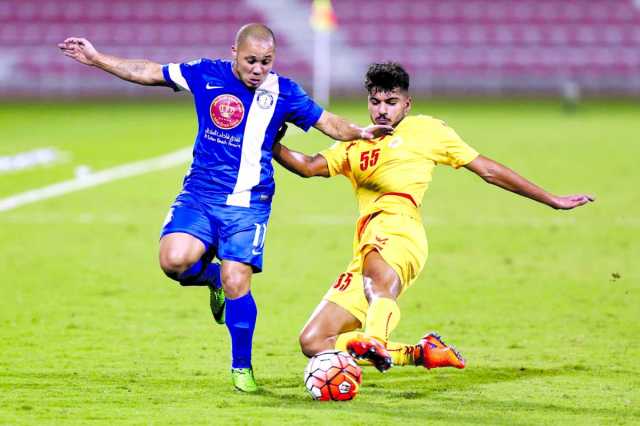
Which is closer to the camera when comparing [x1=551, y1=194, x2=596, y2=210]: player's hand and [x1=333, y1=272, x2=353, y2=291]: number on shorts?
[x1=551, y1=194, x2=596, y2=210]: player's hand

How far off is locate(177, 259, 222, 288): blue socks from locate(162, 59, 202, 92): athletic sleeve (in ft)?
3.39

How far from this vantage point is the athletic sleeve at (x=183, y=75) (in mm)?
7137

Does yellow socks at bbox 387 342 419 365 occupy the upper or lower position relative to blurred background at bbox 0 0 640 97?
lower

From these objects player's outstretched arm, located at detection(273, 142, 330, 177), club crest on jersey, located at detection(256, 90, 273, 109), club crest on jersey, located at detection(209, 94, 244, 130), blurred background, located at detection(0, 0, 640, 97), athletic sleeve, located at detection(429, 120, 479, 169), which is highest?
blurred background, located at detection(0, 0, 640, 97)

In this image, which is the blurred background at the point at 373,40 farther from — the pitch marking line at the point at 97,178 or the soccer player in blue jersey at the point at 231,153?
the soccer player in blue jersey at the point at 231,153

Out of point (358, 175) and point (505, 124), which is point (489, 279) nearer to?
point (358, 175)

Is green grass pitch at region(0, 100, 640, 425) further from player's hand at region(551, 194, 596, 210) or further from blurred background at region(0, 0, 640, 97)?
blurred background at region(0, 0, 640, 97)

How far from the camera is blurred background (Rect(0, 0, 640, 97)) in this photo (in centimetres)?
3800

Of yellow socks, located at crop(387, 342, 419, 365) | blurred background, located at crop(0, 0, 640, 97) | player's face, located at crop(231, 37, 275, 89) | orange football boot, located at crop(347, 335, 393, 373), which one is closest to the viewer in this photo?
orange football boot, located at crop(347, 335, 393, 373)

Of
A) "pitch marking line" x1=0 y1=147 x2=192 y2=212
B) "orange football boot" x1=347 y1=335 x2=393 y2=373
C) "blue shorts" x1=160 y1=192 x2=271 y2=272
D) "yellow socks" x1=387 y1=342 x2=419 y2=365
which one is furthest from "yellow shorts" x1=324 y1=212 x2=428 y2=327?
"pitch marking line" x1=0 y1=147 x2=192 y2=212

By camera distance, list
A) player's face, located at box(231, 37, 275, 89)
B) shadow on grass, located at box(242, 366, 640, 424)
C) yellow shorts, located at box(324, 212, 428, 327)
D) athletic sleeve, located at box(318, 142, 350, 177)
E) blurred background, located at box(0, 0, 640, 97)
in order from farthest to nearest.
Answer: blurred background, located at box(0, 0, 640, 97) → athletic sleeve, located at box(318, 142, 350, 177) → yellow shorts, located at box(324, 212, 428, 327) → player's face, located at box(231, 37, 275, 89) → shadow on grass, located at box(242, 366, 640, 424)

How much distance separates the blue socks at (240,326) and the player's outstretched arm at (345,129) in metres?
1.06

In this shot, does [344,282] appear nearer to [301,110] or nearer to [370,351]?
[301,110]

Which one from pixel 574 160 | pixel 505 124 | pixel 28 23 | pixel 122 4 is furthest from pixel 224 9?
pixel 574 160
